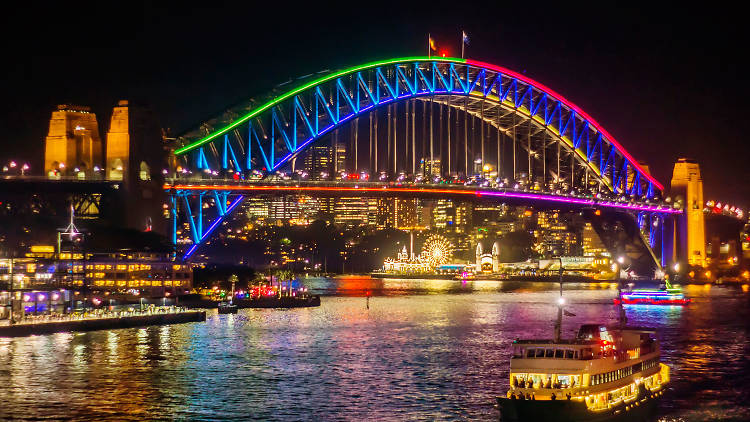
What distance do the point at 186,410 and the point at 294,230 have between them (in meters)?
151

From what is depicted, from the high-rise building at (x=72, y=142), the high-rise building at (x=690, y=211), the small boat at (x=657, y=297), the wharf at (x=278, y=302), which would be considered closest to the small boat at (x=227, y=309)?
the wharf at (x=278, y=302)

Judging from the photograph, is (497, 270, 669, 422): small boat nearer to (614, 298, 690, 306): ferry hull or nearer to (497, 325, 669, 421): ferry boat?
(497, 325, 669, 421): ferry boat

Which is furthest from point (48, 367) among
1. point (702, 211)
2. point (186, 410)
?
point (702, 211)

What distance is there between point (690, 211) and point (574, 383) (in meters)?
109

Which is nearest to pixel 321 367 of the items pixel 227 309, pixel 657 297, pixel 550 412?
pixel 550 412

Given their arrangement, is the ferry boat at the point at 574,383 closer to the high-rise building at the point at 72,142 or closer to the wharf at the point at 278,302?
the wharf at the point at 278,302

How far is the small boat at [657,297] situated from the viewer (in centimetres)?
8997

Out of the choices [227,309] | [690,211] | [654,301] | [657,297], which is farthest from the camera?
[690,211]

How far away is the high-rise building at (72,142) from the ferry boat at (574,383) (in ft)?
173

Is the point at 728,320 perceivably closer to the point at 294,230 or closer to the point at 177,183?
the point at 177,183

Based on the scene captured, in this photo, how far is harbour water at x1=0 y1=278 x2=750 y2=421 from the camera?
3747 cm

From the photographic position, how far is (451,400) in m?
39.1

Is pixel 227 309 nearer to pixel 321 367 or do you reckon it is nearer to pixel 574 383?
pixel 321 367

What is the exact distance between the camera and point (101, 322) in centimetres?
6291
